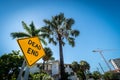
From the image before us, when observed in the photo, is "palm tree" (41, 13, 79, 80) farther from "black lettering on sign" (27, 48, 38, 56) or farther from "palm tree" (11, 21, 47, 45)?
"black lettering on sign" (27, 48, 38, 56)

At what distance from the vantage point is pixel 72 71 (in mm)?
54688

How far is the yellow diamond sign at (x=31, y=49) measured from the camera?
8.52ft

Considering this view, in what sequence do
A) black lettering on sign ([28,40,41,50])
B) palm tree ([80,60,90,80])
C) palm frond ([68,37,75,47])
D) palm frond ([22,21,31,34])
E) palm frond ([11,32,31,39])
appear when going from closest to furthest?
1. black lettering on sign ([28,40,41,50])
2. palm frond ([11,32,31,39])
3. palm frond ([22,21,31,34])
4. palm frond ([68,37,75,47])
5. palm tree ([80,60,90,80])

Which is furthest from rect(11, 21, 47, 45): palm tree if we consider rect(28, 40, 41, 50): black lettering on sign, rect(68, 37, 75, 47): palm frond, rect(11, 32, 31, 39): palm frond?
rect(28, 40, 41, 50): black lettering on sign

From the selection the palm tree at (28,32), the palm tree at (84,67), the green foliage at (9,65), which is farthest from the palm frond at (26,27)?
the palm tree at (84,67)

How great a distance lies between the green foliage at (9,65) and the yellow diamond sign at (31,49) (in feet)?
77.4

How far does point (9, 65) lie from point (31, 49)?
2558 cm

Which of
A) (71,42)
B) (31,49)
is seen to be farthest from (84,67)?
(31,49)

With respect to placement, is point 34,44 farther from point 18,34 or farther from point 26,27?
point 26,27

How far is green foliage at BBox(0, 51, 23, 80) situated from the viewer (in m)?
25.3

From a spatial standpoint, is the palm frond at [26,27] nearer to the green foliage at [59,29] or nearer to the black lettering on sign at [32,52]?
the green foliage at [59,29]

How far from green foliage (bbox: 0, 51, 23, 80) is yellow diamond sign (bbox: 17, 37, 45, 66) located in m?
23.6

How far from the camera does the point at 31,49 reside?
2.76 metres

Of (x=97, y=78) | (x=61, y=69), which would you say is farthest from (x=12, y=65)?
(x=97, y=78)
